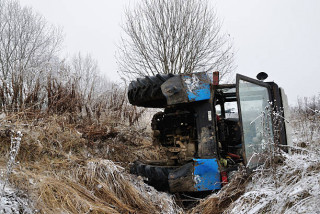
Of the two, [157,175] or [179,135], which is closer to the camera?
[157,175]

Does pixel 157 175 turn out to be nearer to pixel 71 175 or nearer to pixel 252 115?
pixel 71 175

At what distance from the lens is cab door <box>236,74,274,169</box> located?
291 centimetres

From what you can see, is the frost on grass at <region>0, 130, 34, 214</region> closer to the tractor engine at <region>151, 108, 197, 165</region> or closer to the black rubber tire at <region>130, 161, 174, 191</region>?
the black rubber tire at <region>130, 161, 174, 191</region>

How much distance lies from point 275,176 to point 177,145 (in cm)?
149

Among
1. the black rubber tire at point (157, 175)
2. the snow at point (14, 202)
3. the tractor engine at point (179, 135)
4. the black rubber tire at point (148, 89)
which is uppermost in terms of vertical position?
the black rubber tire at point (148, 89)

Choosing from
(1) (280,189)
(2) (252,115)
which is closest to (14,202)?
(1) (280,189)

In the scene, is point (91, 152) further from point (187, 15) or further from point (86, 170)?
point (187, 15)

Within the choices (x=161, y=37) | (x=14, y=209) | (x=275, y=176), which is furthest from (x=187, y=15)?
(x=14, y=209)

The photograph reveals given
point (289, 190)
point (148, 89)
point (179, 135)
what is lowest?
point (289, 190)

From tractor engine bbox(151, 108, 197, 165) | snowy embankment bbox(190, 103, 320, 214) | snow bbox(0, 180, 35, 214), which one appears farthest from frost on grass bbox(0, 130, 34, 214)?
tractor engine bbox(151, 108, 197, 165)

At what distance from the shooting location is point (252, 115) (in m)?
3.15

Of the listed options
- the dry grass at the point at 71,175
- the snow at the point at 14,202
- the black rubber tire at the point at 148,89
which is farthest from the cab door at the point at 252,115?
the snow at the point at 14,202

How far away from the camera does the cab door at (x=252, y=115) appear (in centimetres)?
291

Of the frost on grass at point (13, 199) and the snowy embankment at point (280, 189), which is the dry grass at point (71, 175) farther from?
the snowy embankment at point (280, 189)
